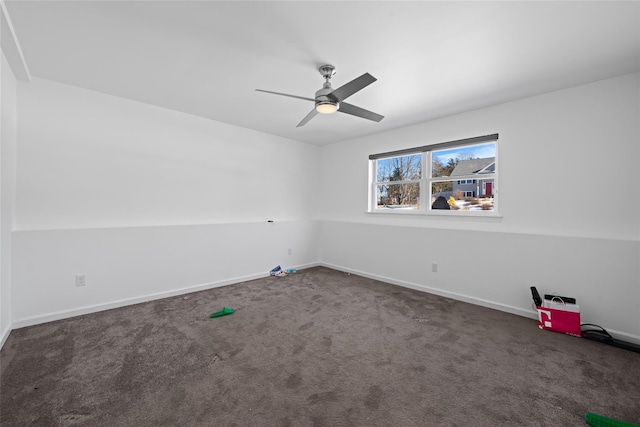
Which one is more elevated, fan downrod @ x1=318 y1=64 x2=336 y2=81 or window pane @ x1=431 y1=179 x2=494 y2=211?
fan downrod @ x1=318 y1=64 x2=336 y2=81

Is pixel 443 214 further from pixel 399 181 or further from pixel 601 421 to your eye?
pixel 601 421

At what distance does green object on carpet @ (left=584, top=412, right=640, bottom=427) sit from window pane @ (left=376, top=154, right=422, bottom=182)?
3236mm

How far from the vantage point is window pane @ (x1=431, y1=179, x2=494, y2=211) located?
3570mm

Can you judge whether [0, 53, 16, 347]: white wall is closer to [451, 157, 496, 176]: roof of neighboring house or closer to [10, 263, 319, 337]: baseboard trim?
[10, 263, 319, 337]: baseboard trim

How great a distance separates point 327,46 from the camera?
2.15 meters

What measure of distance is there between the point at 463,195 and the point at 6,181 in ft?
16.8

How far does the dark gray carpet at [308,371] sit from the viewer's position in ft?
5.35

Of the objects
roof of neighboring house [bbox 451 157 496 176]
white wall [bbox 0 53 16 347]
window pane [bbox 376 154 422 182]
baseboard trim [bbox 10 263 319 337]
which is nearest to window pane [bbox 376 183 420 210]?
window pane [bbox 376 154 422 182]

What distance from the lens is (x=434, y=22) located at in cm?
188

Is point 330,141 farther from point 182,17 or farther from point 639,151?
point 639,151

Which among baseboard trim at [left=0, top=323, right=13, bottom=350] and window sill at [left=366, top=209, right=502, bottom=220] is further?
window sill at [left=366, top=209, right=502, bottom=220]

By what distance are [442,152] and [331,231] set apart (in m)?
2.48

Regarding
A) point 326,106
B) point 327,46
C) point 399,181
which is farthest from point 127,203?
point 399,181

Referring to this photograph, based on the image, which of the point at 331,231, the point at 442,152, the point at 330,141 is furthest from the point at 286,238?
the point at 442,152
